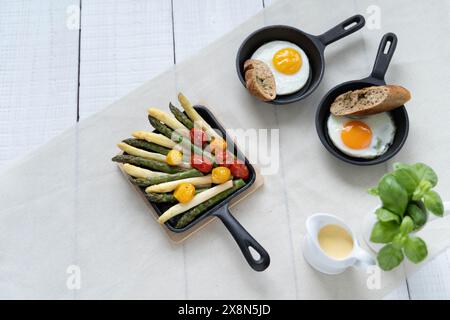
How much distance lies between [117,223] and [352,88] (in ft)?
3.38

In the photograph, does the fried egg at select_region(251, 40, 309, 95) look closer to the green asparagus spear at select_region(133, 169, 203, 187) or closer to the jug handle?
the green asparagus spear at select_region(133, 169, 203, 187)

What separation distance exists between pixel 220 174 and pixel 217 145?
0.38ft

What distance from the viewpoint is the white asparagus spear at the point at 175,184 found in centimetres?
199

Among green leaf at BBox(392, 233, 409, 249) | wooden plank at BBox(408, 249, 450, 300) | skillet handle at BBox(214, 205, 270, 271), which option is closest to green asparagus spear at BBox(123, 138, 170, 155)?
skillet handle at BBox(214, 205, 270, 271)

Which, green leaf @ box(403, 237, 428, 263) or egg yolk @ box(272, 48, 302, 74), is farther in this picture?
egg yolk @ box(272, 48, 302, 74)

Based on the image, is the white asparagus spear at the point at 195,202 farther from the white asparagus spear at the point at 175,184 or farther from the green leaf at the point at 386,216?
the green leaf at the point at 386,216

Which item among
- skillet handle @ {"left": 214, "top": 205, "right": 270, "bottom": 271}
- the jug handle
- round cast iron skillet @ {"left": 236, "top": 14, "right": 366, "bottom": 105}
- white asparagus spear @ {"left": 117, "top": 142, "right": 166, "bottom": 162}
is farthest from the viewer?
round cast iron skillet @ {"left": 236, "top": 14, "right": 366, "bottom": 105}

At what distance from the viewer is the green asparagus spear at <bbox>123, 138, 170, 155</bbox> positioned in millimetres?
2076

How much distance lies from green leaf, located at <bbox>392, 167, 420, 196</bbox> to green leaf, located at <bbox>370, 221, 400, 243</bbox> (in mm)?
117

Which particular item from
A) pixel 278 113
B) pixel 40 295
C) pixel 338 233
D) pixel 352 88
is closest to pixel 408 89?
pixel 352 88

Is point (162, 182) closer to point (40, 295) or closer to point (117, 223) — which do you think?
point (117, 223)

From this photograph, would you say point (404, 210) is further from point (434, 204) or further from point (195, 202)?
point (195, 202)

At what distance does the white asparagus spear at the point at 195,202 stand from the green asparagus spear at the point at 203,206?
0.01 meters

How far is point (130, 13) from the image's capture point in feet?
7.70
